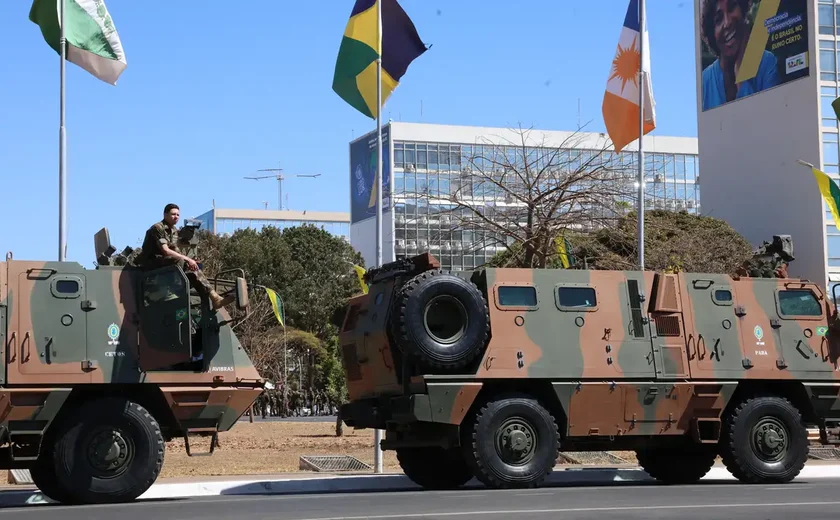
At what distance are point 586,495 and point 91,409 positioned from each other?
5.44 metres

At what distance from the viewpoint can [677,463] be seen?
Result: 16.4 meters

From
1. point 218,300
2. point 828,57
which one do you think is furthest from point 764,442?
point 828,57

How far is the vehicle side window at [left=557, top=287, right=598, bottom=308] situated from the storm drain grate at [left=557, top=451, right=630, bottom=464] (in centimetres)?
542

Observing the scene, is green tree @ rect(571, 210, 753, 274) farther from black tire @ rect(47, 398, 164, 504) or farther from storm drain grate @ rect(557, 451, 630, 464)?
black tire @ rect(47, 398, 164, 504)

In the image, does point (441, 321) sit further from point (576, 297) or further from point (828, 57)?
point (828, 57)

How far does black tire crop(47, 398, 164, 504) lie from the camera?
1276cm

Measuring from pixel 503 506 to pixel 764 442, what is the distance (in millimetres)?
5261

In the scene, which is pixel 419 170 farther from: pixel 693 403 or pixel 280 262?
pixel 693 403

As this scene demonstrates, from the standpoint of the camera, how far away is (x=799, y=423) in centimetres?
1570

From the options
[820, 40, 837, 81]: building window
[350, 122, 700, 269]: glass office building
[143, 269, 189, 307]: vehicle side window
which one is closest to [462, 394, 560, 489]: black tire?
[143, 269, 189, 307]: vehicle side window

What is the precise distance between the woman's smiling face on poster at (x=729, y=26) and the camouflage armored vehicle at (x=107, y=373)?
54946 millimetres

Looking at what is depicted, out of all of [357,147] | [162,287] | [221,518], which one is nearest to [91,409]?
[162,287]

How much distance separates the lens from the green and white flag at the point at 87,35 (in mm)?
19016

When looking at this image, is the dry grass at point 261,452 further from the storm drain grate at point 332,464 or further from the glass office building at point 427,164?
the glass office building at point 427,164
